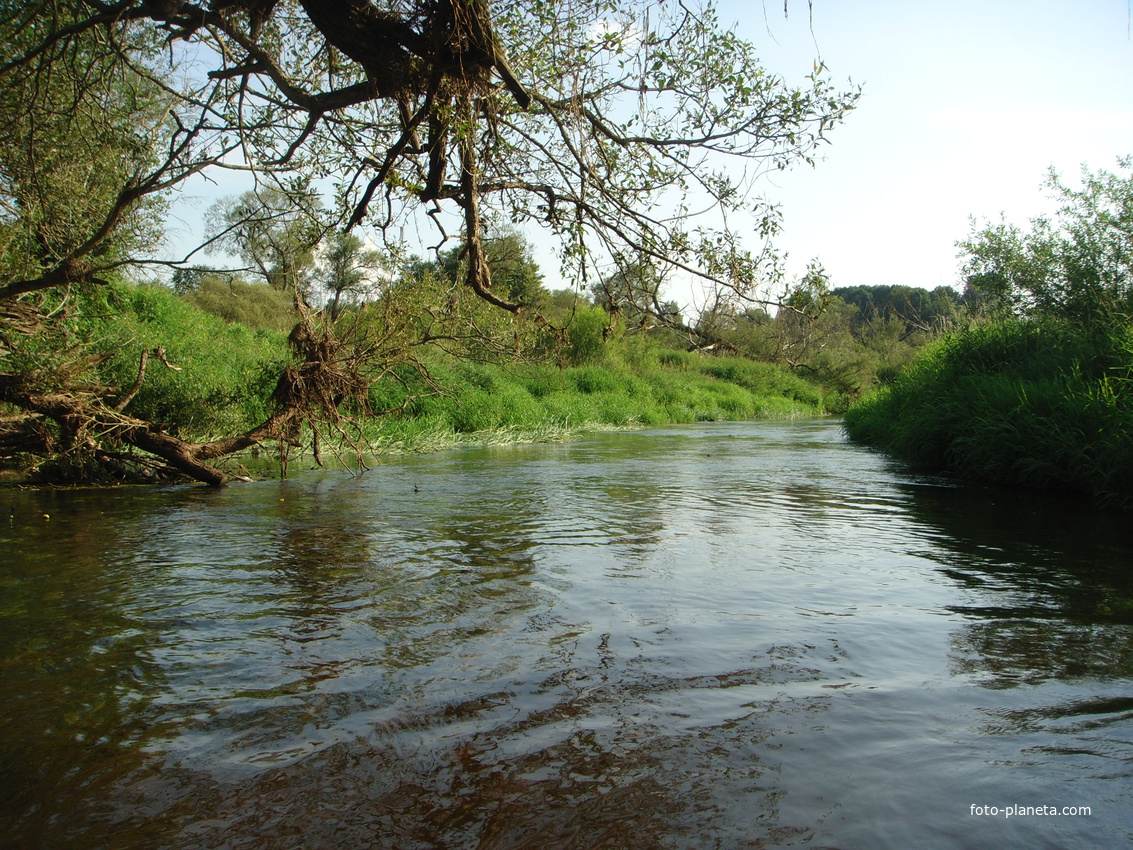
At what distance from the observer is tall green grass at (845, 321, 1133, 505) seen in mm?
9398

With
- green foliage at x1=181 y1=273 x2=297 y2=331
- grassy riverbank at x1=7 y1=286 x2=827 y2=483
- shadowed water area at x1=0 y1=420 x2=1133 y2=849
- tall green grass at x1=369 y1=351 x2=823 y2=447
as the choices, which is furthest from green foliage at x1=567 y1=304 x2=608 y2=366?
shadowed water area at x1=0 y1=420 x2=1133 y2=849

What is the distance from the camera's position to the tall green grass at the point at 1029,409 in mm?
9398

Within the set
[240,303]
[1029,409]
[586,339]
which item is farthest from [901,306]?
[1029,409]

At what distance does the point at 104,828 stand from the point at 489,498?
7051 mm

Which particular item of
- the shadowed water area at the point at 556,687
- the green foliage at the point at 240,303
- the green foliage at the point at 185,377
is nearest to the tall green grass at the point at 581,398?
→ the green foliage at the point at 185,377

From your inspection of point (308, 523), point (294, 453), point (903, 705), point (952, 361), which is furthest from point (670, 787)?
point (952, 361)

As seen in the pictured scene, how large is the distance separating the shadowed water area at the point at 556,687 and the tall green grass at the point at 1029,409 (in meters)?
3.19

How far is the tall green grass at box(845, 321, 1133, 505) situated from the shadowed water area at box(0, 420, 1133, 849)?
10.5 ft

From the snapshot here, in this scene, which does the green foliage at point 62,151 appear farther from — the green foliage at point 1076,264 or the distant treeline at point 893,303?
the distant treeline at point 893,303

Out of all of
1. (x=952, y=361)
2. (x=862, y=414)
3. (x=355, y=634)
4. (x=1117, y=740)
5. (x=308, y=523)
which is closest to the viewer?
(x=1117, y=740)

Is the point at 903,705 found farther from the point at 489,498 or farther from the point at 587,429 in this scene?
the point at 587,429

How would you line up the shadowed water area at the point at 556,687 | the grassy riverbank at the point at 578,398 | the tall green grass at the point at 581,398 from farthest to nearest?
1. the tall green grass at the point at 581,398
2. the grassy riverbank at the point at 578,398
3. the shadowed water area at the point at 556,687

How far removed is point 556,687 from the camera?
346 centimetres

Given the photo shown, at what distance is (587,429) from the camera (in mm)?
24438
